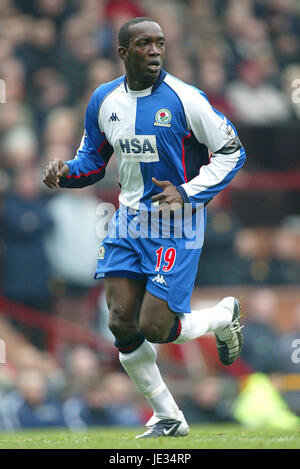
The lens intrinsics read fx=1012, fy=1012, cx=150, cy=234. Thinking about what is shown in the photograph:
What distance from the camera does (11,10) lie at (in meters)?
12.6

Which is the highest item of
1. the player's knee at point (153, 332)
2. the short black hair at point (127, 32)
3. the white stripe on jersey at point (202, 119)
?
the short black hair at point (127, 32)

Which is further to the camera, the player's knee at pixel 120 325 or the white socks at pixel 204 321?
the white socks at pixel 204 321

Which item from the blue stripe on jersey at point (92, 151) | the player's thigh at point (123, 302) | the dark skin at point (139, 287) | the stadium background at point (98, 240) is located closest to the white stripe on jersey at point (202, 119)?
the dark skin at point (139, 287)

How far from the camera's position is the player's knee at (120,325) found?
626 cm

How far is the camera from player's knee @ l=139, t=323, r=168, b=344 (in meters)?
6.14

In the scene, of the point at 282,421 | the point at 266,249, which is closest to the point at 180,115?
the point at 282,421

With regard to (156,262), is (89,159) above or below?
above

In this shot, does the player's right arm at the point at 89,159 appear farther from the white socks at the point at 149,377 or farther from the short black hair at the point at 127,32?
the white socks at the point at 149,377

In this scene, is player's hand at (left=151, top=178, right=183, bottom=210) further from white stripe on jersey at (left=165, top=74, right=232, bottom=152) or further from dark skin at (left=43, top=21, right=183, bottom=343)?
white stripe on jersey at (left=165, top=74, right=232, bottom=152)

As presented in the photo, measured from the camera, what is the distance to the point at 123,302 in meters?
6.25

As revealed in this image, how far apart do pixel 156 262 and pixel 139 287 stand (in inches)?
9.0

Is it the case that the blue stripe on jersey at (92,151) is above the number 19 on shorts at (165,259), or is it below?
above

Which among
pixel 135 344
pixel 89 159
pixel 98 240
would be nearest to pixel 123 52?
pixel 89 159

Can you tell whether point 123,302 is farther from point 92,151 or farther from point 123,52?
point 123,52
